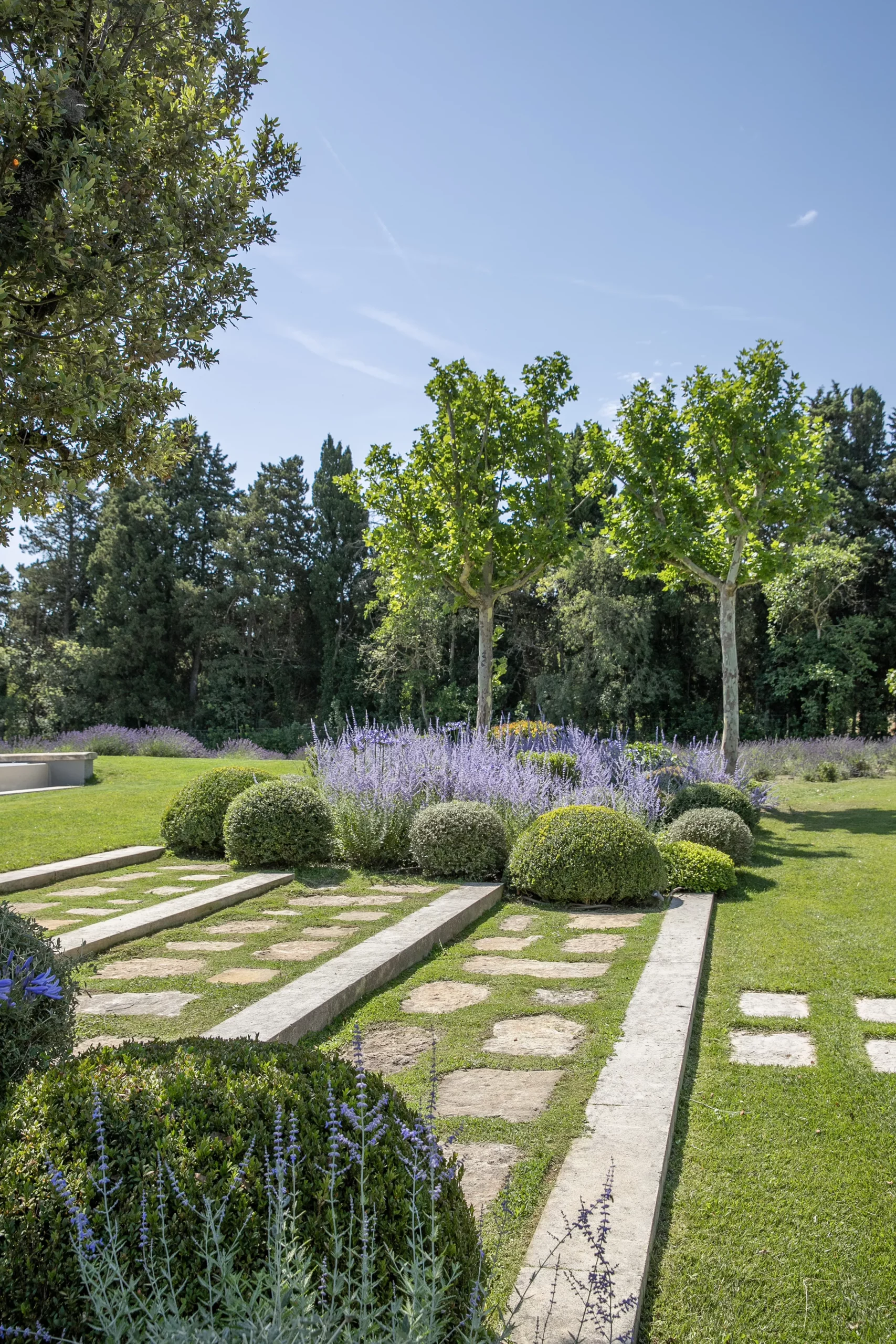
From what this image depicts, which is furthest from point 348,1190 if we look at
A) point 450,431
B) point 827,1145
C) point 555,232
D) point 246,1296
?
point 450,431

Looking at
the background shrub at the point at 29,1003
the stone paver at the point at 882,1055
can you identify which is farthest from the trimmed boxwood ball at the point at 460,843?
the background shrub at the point at 29,1003

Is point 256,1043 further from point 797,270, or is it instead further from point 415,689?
point 415,689

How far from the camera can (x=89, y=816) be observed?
9461 millimetres

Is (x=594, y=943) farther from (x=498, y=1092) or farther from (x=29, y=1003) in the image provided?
(x=29, y=1003)

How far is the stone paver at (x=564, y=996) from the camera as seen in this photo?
3.93 metres

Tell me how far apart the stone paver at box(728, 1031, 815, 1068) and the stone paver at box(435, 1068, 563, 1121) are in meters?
0.83

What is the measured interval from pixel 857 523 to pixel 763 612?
4.13 m

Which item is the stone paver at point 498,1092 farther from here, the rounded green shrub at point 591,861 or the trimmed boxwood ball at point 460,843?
the trimmed boxwood ball at point 460,843

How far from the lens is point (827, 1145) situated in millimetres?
2648

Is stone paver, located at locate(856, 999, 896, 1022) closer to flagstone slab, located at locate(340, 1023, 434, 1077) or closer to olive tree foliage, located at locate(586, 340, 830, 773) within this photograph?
flagstone slab, located at locate(340, 1023, 434, 1077)

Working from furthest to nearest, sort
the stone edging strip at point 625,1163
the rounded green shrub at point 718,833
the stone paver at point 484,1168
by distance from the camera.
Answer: the rounded green shrub at point 718,833 → the stone paver at point 484,1168 → the stone edging strip at point 625,1163

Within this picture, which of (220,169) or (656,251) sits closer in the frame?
(220,169)

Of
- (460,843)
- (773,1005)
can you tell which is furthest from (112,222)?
(460,843)

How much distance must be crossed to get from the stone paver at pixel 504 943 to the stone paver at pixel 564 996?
33.3 inches
